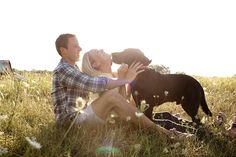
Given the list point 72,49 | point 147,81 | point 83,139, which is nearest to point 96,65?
point 72,49

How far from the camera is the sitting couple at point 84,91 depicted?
590 cm

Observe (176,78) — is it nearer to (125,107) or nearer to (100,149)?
(125,107)

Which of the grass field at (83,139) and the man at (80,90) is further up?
the man at (80,90)

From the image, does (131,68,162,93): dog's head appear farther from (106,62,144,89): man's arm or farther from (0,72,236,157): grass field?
(106,62,144,89): man's arm

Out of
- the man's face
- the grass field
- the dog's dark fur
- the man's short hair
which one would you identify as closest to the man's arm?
the grass field

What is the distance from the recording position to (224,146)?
6.29m

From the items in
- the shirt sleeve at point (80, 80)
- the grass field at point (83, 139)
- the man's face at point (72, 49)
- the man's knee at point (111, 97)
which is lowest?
the grass field at point (83, 139)

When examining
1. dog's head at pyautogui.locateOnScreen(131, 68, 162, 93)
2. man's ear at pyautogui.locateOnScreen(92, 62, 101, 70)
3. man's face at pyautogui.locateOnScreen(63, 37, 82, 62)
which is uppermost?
man's face at pyautogui.locateOnScreen(63, 37, 82, 62)

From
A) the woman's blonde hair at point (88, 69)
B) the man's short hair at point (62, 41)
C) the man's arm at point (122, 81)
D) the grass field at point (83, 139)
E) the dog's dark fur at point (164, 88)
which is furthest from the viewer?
the dog's dark fur at point (164, 88)

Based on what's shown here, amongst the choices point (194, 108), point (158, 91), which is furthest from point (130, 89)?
point (194, 108)

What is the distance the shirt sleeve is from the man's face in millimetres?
265

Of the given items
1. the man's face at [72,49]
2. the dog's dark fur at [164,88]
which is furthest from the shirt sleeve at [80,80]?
the dog's dark fur at [164,88]

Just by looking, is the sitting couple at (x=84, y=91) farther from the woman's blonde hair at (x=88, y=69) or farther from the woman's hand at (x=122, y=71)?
the woman's hand at (x=122, y=71)

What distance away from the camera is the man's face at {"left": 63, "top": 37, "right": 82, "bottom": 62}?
6.23 meters
